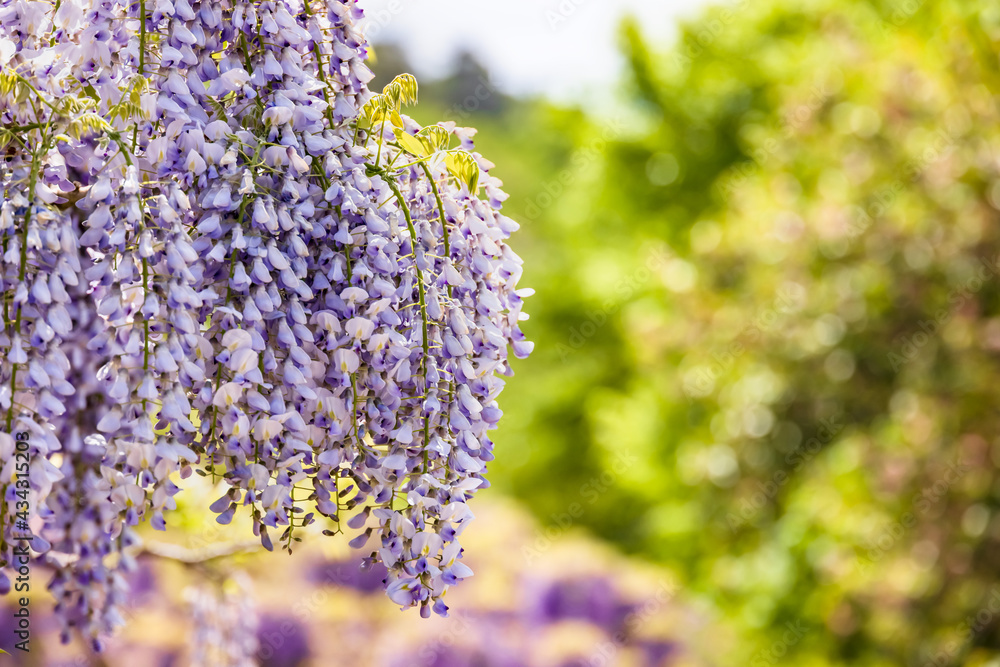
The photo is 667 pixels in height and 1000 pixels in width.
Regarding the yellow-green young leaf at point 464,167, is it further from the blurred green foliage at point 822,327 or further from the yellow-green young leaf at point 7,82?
the blurred green foliage at point 822,327

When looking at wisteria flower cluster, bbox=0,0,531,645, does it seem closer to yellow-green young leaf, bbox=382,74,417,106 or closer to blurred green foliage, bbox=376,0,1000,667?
yellow-green young leaf, bbox=382,74,417,106

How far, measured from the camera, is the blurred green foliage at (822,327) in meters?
4.97

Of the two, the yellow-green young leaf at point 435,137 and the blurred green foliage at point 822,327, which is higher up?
the blurred green foliage at point 822,327

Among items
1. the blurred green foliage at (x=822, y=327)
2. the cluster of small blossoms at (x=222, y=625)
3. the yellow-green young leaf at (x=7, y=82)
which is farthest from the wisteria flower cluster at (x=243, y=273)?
the blurred green foliage at (x=822, y=327)

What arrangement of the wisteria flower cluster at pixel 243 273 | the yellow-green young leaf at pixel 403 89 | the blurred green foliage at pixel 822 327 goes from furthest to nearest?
the blurred green foliage at pixel 822 327
the yellow-green young leaf at pixel 403 89
the wisteria flower cluster at pixel 243 273

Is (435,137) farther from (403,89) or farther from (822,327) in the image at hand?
(822,327)

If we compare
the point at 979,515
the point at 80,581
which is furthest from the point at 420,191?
the point at 979,515

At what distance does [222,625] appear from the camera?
2.68 m

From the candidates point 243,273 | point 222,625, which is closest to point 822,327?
point 222,625

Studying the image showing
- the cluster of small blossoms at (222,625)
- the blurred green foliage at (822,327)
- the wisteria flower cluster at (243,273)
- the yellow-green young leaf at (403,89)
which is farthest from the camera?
the blurred green foliage at (822,327)

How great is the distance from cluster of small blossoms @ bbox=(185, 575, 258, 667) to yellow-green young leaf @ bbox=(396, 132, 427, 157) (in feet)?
5.67

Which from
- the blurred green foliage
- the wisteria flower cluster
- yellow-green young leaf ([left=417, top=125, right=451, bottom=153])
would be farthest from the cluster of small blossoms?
the blurred green foliage

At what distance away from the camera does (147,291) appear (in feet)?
3.97

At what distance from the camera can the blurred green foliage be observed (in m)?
4.97
